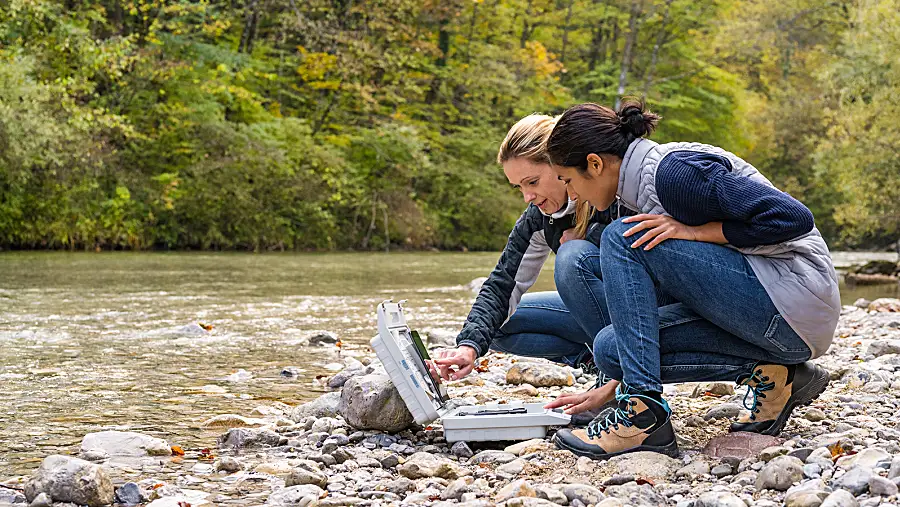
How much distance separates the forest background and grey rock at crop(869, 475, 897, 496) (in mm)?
13012

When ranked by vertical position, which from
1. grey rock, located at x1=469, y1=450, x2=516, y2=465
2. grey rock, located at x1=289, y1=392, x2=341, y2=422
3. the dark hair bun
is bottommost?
grey rock, located at x1=289, y1=392, x2=341, y2=422

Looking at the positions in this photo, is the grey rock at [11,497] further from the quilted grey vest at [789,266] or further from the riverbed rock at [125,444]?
the quilted grey vest at [789,266]

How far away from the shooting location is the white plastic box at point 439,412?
110 inches

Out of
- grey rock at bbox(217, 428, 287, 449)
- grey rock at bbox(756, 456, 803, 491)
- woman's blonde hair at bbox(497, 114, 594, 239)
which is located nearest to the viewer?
grey rock at bbox(756, 456, 803, 491)

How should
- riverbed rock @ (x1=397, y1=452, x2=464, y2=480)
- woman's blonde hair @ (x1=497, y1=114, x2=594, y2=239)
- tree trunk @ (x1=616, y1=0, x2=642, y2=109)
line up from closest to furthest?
riverbed rock @ (x1=397, y1=452, x2=464, y2=480), woman's blonde hair @ (x1=497, y1=114, x2=594, y2=239), tree trunk @ (x1=616, y1=0, x2=642, y2=109)

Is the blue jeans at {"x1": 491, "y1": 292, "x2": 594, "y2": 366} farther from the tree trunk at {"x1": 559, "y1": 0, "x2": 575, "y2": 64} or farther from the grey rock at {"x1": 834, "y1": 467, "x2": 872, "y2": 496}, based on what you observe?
the tree trunk at {"x1": 559, "y1": 0, "x2": 575, "y2": 64}

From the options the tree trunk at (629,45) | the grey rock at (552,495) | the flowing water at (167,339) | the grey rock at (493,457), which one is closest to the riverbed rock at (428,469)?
the grey rock at (493,457)

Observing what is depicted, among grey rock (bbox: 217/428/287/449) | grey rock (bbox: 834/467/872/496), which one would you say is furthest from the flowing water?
grey rock (bbox: 834/467/872/496)

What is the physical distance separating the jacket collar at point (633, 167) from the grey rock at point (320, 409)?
1298mm

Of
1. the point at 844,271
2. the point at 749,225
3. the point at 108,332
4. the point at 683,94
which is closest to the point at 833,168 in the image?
the point at 844,271

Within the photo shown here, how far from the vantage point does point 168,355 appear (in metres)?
4.79

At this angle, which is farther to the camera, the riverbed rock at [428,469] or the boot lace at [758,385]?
the boot lace at [758,385]

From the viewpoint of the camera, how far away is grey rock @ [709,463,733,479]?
2.39m

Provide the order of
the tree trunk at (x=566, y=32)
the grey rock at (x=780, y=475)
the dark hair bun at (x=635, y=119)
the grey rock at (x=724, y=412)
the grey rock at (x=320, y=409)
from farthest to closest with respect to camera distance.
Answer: the tree trunk at (x=566, y=32), the grey rock at (x=320, y=409), the grey rock at (x=724, y=412), the dark hair bun at (x=635, y=119), the grey rock at (x=780, y=475)
